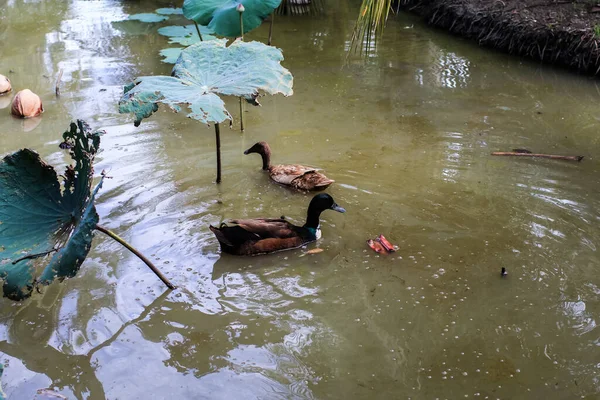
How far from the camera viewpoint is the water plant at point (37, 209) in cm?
339

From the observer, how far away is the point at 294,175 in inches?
198

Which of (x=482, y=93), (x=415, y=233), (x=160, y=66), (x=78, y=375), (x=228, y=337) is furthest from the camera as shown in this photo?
(x=160, y=66)

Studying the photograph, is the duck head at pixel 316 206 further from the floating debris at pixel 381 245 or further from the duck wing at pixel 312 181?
the duck wing at pixel 312 181

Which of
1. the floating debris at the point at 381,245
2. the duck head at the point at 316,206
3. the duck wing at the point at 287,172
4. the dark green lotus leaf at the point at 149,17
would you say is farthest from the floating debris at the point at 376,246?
the dark green lotus leaf at the point at 149,17

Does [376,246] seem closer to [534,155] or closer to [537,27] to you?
[534,155]

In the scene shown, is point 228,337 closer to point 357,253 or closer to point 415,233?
point 357,253

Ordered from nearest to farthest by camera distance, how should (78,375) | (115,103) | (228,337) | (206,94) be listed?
(78,375) → (228,337) → (206,94) → (115,103)

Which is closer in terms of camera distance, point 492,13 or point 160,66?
point 160,66

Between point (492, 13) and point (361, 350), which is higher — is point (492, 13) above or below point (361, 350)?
above

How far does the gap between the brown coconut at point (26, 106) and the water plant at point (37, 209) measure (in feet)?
9.85

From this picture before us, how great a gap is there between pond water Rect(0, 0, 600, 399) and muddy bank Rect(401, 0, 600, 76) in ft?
1.38

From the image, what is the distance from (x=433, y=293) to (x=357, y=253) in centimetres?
66

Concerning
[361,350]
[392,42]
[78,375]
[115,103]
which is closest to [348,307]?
[361,350]

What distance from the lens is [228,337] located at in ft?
11.2
